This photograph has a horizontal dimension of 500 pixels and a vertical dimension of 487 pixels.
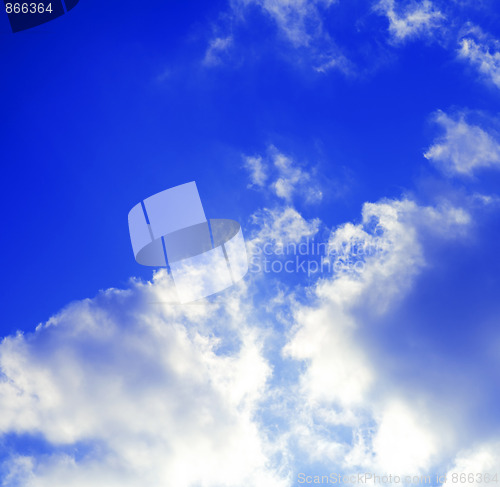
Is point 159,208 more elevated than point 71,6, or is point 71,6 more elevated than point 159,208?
point 71,6

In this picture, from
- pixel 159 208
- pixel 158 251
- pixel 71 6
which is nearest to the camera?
pixel 159 208

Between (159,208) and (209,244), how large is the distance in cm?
788

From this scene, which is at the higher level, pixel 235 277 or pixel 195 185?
pixel 195 185

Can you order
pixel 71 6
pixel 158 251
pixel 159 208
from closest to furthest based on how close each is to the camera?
pixel 159 208, pixel 158 251, pixel 71 6

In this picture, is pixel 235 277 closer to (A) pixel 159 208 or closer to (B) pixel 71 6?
(A) pixel 159 208

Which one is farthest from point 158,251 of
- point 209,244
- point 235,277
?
point 235,277

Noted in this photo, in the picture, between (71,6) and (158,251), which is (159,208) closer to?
(158,251)

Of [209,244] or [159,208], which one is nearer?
[159,208]

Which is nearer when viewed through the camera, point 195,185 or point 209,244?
point 195,185

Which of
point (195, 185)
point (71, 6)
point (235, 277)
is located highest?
point (71, 6)

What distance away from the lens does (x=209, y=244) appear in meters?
44.8

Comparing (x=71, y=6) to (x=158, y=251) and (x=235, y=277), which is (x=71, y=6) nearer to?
(x=158, y=251)

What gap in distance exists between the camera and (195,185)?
39031mm

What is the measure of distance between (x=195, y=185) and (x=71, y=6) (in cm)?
3218
